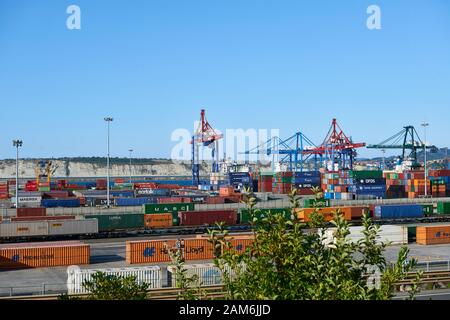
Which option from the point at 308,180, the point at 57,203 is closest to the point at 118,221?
the point at 57,203

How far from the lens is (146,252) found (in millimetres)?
40094

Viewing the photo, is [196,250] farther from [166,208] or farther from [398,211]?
[398,211]

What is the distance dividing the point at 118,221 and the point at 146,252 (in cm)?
2131

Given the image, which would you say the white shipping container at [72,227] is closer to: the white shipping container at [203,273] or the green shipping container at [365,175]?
the white shipping container at [203,273]

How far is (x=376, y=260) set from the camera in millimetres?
9484

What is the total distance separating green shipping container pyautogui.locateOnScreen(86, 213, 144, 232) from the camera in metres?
59.9

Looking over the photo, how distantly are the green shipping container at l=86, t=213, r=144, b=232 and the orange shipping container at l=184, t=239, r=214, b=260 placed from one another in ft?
69.1

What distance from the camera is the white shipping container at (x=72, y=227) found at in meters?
53.0

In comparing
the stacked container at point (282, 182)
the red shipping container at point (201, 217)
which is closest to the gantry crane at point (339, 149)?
the stacked container at point (282, 182)

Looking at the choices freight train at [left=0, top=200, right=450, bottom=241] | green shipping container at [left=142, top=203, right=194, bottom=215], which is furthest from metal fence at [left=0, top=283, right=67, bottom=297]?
green shipping container at [left=142, top=203, right=194, bottom=215]

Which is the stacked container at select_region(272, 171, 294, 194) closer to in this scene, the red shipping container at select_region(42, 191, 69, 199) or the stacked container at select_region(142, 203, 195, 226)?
the stacked container at select_region(142, 203, 195, 226)

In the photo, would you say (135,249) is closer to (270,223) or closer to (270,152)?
(270,223)

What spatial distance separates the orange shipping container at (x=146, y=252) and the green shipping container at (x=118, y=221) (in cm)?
2079
